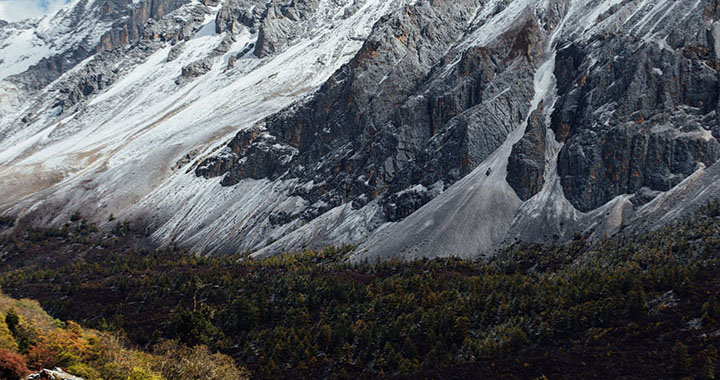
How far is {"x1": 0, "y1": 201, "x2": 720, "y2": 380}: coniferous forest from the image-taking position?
64938mm

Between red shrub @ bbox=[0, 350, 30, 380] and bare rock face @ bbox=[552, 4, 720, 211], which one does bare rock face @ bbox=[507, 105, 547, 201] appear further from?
red shrub @ bbox=[0, 350, 30, 380]

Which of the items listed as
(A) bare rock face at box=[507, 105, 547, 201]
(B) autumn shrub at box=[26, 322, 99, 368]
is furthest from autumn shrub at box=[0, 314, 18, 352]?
(A) bare rock face at box=[507, 105, 547, 201]

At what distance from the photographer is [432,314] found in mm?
84000

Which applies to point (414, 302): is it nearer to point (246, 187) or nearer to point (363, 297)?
point (363, 297)

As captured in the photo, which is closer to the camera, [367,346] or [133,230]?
[367,346]

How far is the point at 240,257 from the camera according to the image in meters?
152

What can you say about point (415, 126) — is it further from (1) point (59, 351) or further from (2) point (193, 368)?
(1) point (59, 351)

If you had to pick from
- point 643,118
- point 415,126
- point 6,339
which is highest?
point 6,339

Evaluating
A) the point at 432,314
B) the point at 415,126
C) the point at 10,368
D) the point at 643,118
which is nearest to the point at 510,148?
the point at 643,118

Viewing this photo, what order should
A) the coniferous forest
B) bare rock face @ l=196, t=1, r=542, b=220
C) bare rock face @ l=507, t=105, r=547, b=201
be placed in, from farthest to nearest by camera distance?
bare rock face @ l=196, t=1, r=542, b=220 → bare rock face @ l=507, t=105, r=547, b=201 → the coniferous forest

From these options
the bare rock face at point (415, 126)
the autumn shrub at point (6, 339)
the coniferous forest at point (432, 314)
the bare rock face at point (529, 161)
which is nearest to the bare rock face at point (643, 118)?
the bare rock face at point (529, 161)

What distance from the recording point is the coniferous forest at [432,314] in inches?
2557

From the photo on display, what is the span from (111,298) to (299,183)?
75.4 m

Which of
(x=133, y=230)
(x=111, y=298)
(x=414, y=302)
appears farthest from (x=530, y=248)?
(x=133, y=230)
